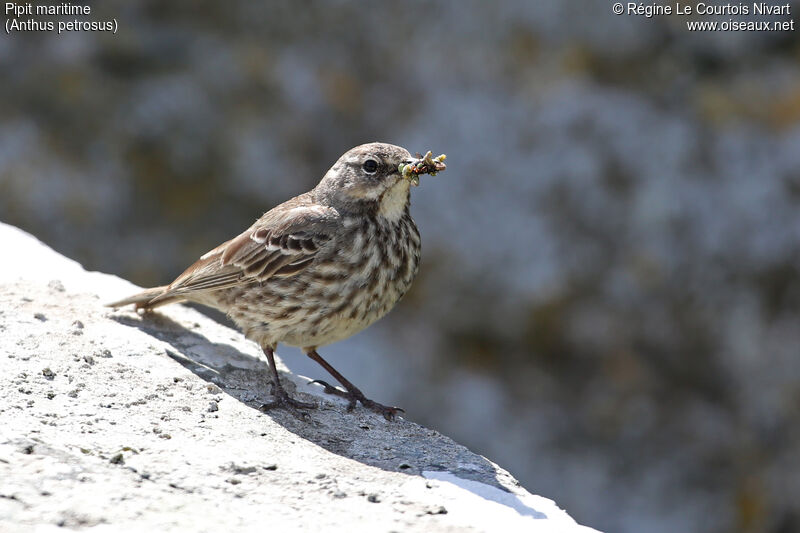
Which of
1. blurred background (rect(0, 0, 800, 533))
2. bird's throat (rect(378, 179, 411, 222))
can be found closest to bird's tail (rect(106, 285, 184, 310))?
bird's throat (rect(378, 179, 411, 222))

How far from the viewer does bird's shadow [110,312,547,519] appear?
3771mm

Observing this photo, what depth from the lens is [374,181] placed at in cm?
467

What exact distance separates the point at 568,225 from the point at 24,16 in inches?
218

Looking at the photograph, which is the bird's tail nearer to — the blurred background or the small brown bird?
the small brown bird

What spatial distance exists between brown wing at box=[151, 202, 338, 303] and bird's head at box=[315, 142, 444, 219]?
4.6 inches

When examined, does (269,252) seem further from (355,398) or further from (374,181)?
(355,398)

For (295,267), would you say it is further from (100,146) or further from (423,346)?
(100,146)

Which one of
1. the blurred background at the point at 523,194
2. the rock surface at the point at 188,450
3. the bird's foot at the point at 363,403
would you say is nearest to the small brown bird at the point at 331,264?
the bird's foot at the point at 363,403

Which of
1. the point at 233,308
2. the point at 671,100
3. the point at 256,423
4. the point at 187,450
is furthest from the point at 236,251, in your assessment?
the point at 671,100

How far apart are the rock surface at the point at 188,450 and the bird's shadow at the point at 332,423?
0.01 m

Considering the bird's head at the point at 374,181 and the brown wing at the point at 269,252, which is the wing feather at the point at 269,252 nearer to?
the brown wing at the point at 269,252

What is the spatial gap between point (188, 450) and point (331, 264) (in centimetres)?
128

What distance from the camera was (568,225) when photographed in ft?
25.4

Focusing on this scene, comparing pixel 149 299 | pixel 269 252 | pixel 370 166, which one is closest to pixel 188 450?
pixel 269 252
